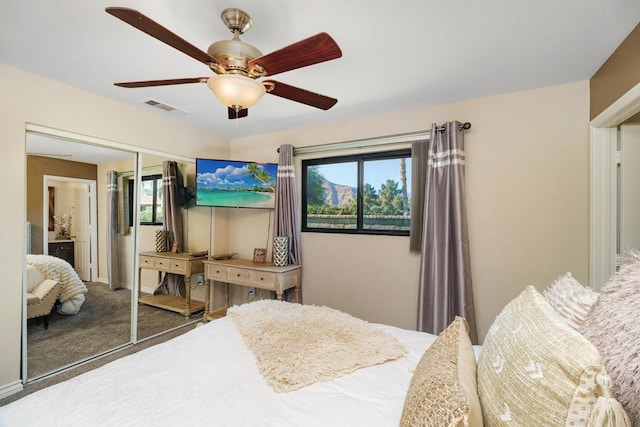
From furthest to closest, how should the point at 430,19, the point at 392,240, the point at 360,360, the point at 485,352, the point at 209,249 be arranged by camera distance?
1. the point at 209,249
2. the point at 392,240
3. the point at 430,19
4. the point at 360,360
5. the point at 485,352

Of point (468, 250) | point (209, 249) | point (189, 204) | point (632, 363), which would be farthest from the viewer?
point (209, 249)

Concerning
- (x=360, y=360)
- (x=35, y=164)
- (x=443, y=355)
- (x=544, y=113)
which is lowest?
(x=360, y=360)

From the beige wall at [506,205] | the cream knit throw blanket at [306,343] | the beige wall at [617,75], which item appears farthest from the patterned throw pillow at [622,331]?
the beige wall at [506,205]

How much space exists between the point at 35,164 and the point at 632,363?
3.39 metres

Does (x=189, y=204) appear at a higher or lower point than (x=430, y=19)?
lower

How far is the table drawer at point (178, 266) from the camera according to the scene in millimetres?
3336

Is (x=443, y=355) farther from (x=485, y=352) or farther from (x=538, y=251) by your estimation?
(x=538, y=251)

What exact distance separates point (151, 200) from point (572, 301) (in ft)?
11.1

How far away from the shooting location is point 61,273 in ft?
8.07

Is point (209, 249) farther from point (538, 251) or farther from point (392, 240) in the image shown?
point (538, 251)

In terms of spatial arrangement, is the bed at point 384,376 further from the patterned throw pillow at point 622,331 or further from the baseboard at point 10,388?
the baseboard at point 10,388

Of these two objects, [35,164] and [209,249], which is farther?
[209,249]

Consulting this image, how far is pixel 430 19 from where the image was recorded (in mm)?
1543

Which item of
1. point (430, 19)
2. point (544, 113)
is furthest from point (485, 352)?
point (544, 113)
